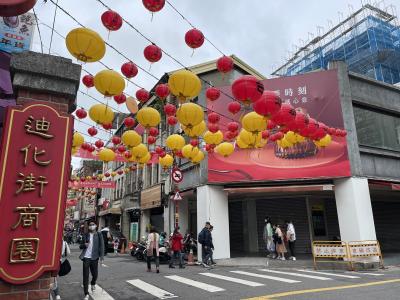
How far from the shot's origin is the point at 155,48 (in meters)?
7.39

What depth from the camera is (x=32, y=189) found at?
3.65 meters

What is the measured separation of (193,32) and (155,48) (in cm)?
99

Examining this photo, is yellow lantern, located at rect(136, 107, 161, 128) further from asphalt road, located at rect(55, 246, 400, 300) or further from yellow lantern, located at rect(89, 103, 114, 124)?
asphalt road, located at rect(55, 246, 400, 300)

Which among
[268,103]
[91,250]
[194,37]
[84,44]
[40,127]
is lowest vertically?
[91,250]

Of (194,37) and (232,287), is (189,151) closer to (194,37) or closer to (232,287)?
(232,287)

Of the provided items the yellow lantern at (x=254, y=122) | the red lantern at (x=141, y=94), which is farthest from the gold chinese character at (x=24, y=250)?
the yellow lantern at (x=254, y=122)

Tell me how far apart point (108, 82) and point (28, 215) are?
4012 millimetres

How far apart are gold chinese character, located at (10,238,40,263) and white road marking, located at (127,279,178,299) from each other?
15.6 feet

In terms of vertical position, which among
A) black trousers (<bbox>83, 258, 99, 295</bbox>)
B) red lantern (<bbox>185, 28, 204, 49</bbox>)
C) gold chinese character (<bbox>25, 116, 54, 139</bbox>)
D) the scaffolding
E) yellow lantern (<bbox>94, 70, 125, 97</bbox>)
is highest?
the scaffolding

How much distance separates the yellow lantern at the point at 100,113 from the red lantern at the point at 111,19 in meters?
2.39

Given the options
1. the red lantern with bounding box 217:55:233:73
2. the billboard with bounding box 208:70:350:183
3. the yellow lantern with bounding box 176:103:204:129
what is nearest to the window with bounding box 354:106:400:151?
the billboard with bounding box 208:70:350:183

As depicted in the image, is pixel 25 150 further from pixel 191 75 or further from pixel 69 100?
pixel 191 75

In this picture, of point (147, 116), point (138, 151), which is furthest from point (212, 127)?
point (147, 116)

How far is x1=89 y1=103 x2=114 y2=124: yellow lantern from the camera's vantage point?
8273mm
